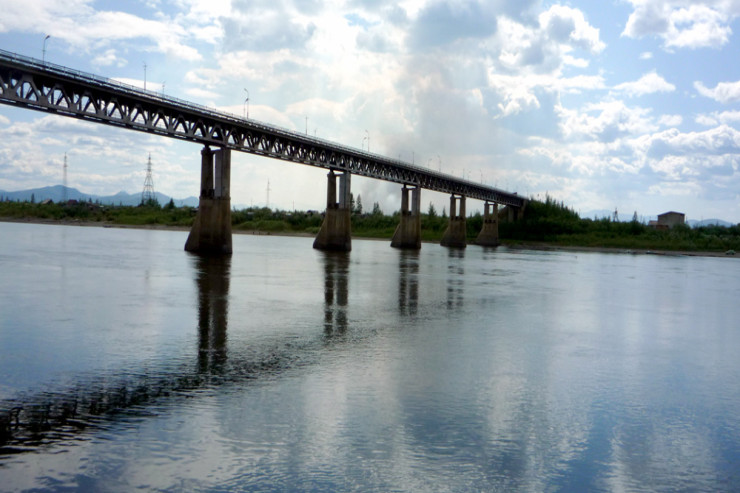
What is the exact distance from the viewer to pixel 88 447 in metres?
10.7

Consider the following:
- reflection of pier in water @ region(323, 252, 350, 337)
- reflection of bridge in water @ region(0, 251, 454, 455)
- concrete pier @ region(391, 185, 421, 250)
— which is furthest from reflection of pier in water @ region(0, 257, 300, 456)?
concrete pier @ region(391, 185, 421, 250)

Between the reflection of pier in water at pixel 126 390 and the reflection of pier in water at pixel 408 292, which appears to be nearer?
Answer: the reflection of pier in water at pixel 126 390

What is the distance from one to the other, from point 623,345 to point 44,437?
1884 cm

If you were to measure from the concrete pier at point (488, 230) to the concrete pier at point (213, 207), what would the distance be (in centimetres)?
11186

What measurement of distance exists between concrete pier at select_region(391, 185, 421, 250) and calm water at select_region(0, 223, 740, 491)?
300 feet

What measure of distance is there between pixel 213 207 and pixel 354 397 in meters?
58.3

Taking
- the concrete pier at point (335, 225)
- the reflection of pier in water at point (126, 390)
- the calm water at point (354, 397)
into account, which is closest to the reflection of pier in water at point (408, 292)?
the calm water at point (354, 397)

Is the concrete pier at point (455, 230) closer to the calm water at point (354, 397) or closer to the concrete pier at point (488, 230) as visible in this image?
the concrete pier at point (488, 230)

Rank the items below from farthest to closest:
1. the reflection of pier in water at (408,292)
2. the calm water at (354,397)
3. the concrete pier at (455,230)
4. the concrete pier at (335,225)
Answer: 1. the concrete pier at (455,230)
2. the concrete pier at (335,225)
3. the reflection of pier in water at (408,292)
4. the calm water at (354,397)

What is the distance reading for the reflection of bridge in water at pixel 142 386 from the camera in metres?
11.6

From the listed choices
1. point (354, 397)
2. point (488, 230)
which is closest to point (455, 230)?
point (488, 230)

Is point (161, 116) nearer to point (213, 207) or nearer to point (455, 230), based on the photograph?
point (213, 207)

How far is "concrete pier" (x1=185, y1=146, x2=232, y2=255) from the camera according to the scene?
69.9m

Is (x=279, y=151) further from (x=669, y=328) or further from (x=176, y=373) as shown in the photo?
(x=176, y=373)
